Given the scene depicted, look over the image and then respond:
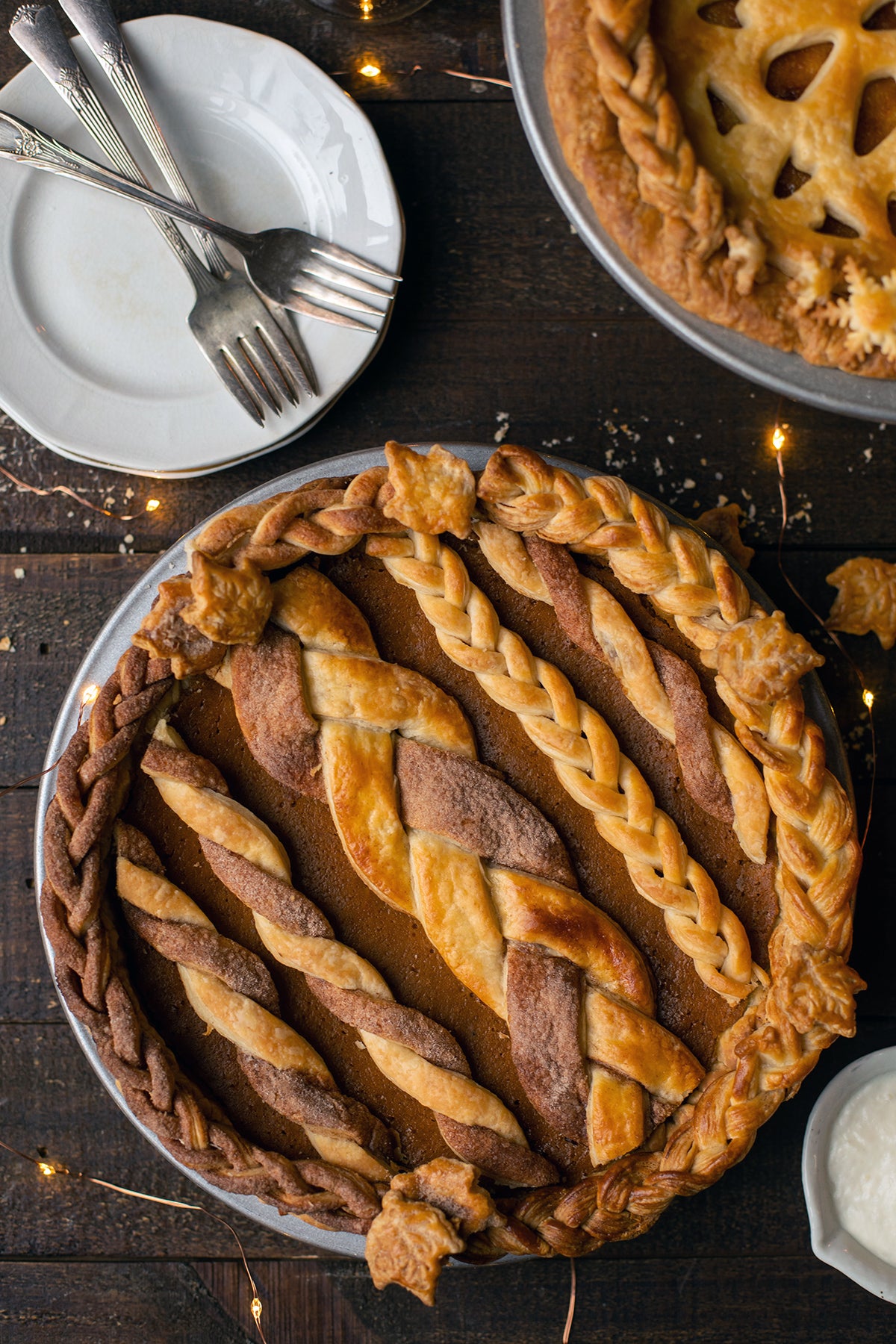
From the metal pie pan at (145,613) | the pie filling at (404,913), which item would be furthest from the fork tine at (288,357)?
the pie filling at (404,913)

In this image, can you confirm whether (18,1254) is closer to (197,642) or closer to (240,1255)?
(240,1255)

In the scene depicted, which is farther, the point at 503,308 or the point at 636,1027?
the point at 503,308

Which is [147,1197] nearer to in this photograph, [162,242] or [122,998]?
[122,998]

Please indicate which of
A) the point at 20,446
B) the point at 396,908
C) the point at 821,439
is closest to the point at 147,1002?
the point at 396,908

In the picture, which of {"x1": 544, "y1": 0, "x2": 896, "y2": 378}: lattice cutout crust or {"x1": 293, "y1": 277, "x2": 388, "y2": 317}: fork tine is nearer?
{"x1": 544, "y1": 0, "x2": 896, "y2": 378}: lattice cutout crust

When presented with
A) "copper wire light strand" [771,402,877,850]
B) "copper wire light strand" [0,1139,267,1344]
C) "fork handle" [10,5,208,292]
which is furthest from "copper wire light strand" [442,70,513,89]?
"copper wire light strand" [0,1139,267,1344]

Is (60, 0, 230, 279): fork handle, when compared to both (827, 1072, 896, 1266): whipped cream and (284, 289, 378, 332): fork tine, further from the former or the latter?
(827, 1072, 896, 1266): whipped cream

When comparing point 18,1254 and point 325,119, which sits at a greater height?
point 325,119
